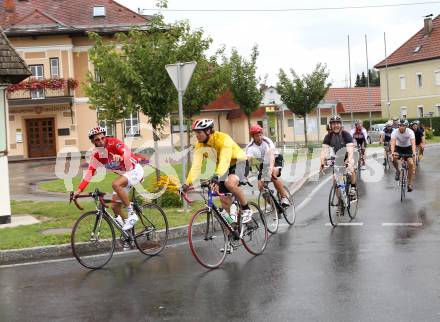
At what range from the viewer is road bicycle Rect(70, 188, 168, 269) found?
8.75 m

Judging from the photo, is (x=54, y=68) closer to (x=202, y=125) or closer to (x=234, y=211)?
(x=234, y=211)

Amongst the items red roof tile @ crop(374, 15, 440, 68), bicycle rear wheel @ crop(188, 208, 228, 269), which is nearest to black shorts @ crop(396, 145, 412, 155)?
bicycle rear wheel @ crop(188, 208, 228, 269)

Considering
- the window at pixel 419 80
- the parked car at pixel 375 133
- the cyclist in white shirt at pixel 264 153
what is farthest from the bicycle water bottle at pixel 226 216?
the window at pixel 419 80

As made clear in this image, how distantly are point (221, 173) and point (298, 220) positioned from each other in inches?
184

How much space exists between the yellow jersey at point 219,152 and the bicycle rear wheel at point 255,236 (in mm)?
987

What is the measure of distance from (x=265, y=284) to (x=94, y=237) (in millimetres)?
2799

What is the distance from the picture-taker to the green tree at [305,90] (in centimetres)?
4116

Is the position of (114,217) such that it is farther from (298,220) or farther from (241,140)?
(241,140)

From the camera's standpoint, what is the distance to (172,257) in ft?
30.3

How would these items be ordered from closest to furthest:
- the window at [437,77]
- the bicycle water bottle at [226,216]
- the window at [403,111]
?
the bicycle water bottle at [226,216]
the window at [437,77]
the window at [403,111]

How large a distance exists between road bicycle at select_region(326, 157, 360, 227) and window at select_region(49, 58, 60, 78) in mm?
33234

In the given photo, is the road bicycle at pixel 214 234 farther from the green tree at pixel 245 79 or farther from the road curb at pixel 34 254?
the green tree at pixel 245 79

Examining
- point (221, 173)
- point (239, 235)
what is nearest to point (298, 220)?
point (239, 235)

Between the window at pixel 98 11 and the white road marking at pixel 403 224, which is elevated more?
the window at pixel 98 11
